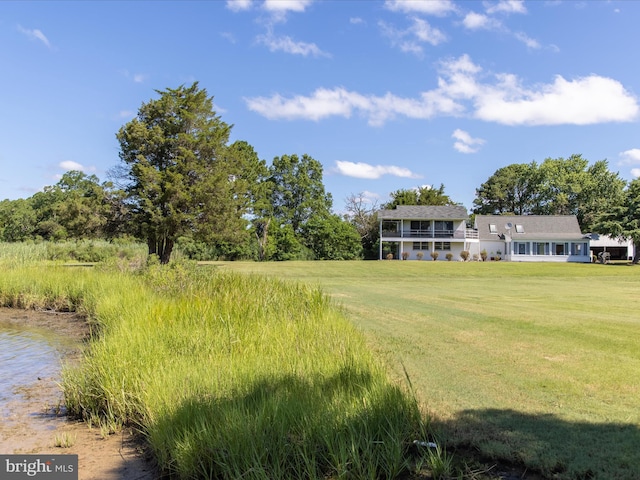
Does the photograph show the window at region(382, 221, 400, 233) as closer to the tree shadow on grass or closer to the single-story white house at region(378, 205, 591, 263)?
the single-story white house at region(378, 205, 591, 263)

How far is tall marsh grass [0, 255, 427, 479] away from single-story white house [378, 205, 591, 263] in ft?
158

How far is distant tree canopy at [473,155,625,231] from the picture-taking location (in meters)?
66.8

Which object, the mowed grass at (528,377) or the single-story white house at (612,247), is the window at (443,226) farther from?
the mowed grass at (528,377)

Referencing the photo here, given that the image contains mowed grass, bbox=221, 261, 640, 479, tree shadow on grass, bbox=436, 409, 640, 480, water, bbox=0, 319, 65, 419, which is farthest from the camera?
water, bbox=0, 319, 65, 419

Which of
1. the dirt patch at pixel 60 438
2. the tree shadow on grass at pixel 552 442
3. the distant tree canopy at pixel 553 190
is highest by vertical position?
the distant tree canopy at pixel 553 190

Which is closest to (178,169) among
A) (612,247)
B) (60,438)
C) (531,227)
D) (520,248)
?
(60,438)

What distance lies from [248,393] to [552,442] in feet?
8.91

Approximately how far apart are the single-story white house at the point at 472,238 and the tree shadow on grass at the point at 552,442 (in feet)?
165

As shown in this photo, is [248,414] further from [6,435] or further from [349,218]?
[349,218]

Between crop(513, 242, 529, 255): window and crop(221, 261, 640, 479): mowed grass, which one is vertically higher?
crop(513, 242, 529, 255): window

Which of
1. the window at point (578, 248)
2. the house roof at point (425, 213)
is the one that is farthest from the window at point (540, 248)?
the house roof at point (425, 213)

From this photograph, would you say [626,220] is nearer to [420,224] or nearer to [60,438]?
[420,224]

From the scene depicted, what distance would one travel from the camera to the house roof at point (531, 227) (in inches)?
2237

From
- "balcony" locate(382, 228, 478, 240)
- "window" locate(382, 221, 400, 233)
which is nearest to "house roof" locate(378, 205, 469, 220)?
"balcony" locate(382, 228, 478, 240)
